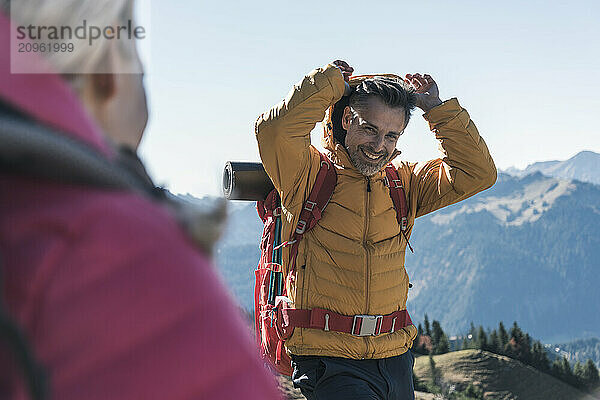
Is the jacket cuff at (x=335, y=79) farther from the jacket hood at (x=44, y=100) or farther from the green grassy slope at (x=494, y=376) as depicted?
the green grassy slope at (x=494, y=376)

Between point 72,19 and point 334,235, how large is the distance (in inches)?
150

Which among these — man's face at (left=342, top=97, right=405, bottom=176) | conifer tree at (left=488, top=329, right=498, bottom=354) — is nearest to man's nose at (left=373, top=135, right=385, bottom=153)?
man's face at (left=342, top=97, right=405, bottom=176)

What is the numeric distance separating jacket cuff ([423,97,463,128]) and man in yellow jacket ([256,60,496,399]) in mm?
133

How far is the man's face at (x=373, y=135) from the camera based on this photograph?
5000 mm

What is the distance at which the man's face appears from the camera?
500cm

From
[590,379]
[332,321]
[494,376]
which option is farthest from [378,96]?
[590,379]

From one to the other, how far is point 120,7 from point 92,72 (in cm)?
12

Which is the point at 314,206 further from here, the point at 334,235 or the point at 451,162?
the point at 451,162

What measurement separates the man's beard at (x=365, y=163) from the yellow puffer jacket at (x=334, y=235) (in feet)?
0.17

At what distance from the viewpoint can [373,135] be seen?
16.6 ft

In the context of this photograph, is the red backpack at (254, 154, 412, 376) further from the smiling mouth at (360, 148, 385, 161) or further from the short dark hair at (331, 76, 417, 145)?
the short dark hair at (331, 76, 417, 145)

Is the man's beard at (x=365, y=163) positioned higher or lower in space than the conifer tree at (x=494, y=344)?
higher

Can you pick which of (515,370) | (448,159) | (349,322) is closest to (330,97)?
Result: (448,159)

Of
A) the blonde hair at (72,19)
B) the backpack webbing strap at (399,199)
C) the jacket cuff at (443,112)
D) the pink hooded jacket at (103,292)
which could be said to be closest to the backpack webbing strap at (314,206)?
the backpack webbing strap at (399,199)
